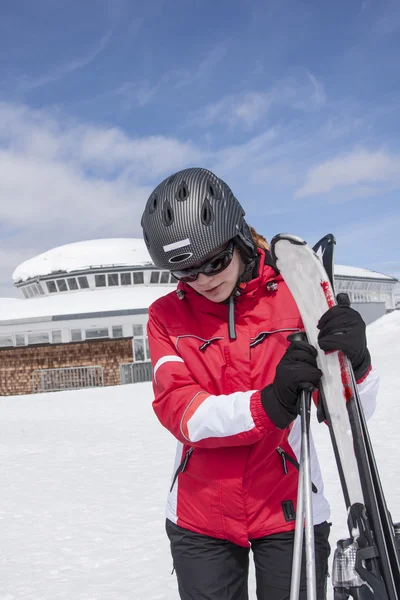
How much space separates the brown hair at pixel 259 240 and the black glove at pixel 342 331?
0.60 meters

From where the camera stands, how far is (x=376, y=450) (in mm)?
7980

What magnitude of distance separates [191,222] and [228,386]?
62 cm

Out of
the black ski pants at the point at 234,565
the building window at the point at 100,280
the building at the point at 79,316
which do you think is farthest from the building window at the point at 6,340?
the black ski pants at the point at 234,565

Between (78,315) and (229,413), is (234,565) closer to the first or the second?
(229,413)

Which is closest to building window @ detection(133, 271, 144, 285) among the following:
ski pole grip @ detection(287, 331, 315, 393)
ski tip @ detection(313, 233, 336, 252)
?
ski tip @ detection(313, 233, 336, 252)

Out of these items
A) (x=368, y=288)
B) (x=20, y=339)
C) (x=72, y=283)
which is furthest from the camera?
(x=368, y=288)

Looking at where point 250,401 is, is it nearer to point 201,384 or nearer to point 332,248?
point 201,384

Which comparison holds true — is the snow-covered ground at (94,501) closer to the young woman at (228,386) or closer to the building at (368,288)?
the young woman at (228,386)

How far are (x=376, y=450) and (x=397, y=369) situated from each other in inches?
394

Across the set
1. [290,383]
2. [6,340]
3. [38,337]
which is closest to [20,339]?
[6,340]

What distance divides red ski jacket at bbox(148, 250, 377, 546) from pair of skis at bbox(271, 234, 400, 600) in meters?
0.16

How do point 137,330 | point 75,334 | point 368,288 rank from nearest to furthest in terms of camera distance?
point 137,330 < point 75,334 < point 368,288

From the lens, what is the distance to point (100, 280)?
118ft

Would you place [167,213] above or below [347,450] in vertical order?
above
